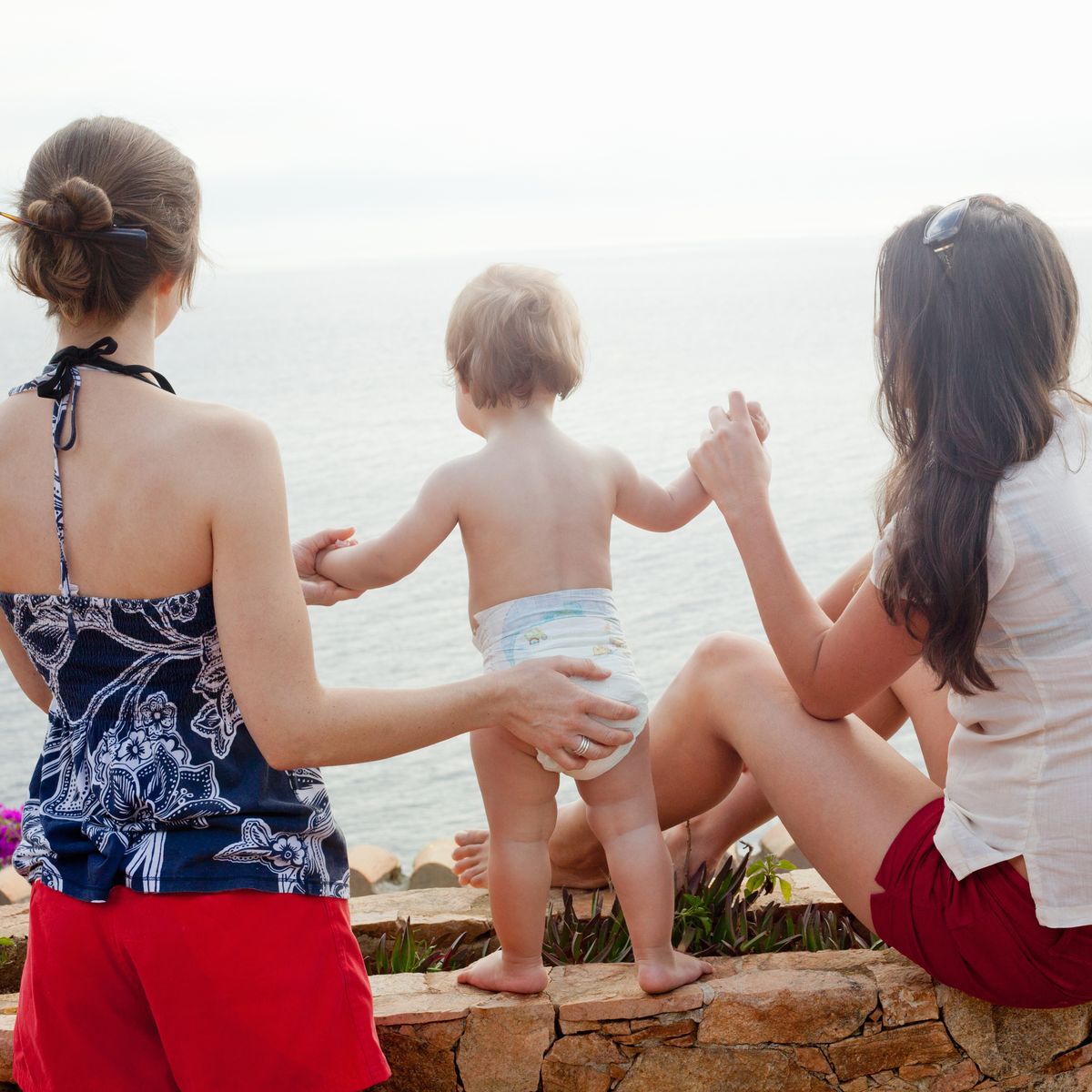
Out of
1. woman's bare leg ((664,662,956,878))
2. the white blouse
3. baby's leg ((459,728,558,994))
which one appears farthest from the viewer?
woman's bare leg ((664,662,956,878))

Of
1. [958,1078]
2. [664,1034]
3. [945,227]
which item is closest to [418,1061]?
[664,1034]

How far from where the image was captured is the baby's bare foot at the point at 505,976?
1.74 metres

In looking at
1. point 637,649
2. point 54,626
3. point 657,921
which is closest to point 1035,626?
point 657,921

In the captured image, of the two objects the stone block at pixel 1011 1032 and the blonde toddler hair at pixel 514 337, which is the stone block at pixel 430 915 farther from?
the blonde toddler hair at pixel 514 337

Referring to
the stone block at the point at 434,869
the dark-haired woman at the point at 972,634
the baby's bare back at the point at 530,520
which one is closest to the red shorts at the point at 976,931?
the dark-haired woman at the point at 972,634

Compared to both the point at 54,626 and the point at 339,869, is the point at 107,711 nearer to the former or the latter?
the point at 54,626

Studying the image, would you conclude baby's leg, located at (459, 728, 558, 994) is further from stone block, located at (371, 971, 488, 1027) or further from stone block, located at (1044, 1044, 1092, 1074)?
stone block, located at (1044, 1044, 1092, 1074)

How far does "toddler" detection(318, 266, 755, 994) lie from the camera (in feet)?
5.70

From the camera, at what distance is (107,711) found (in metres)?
1.32

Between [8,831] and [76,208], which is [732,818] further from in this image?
[8,831]

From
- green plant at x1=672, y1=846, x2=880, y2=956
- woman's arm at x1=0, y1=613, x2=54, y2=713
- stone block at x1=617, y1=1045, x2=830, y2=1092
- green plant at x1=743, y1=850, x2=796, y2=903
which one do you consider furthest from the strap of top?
green plant at x1=743, y1=850, x2=796, y2=903

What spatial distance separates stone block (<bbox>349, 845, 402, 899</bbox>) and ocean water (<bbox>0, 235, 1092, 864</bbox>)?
1.39 feet

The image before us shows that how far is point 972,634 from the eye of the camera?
55.7 inches

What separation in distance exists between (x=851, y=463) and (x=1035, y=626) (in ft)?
20.1
